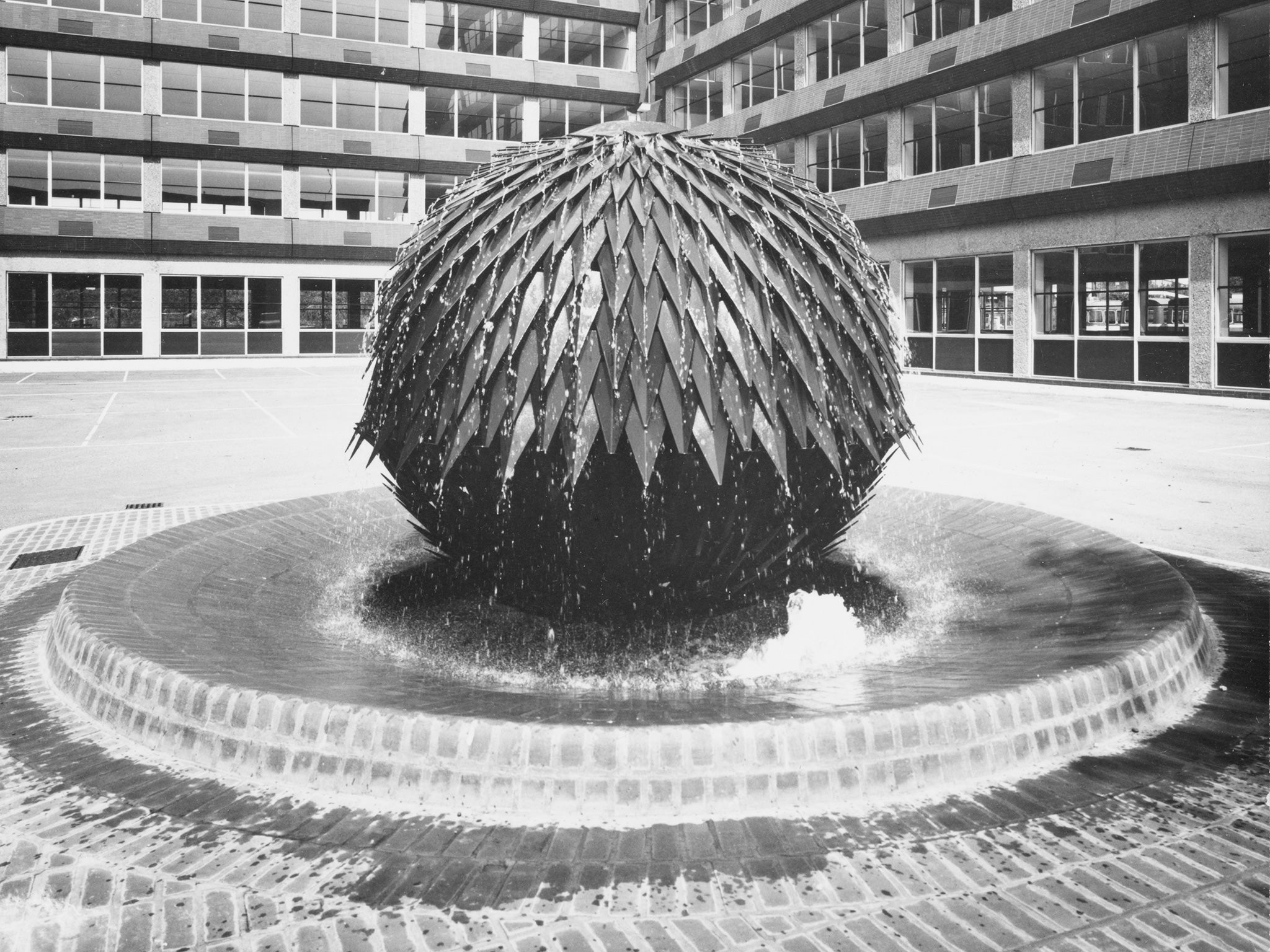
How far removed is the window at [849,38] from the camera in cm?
3262

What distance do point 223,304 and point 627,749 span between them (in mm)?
42354

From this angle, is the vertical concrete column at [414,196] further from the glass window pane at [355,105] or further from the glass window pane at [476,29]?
the glass window pane at [476,29]

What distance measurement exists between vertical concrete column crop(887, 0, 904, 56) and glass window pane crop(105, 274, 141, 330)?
28.0 m

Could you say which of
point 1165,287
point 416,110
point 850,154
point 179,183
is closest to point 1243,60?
point 1165,287

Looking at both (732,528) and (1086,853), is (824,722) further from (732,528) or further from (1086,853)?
(732,528)

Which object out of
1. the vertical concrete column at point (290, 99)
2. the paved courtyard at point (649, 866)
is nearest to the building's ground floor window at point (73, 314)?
the vertical concrete column at point (290, 99)

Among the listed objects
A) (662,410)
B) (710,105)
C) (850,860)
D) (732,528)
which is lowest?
(850,860)

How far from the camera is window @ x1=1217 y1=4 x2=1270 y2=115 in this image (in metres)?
21.7

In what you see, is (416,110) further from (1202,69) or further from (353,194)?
(1202,69)

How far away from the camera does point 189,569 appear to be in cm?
526

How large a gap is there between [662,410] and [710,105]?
134 ft

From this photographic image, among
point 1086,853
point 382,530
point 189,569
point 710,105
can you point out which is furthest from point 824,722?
point 710,105

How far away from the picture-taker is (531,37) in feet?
151

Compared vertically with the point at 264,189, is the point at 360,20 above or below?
above
